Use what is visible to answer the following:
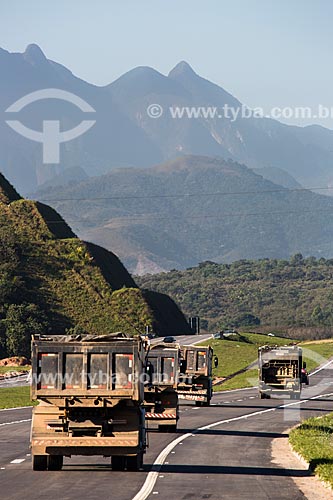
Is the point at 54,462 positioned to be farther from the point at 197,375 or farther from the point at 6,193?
the point at 6,193

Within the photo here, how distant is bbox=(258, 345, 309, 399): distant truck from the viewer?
73562mm

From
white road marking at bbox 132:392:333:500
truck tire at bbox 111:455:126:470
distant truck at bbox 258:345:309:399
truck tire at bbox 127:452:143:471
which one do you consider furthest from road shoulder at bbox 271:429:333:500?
distant truck at bbox 258:345:309:399

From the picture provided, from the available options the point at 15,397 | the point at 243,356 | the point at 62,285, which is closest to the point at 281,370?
the point at 15,397

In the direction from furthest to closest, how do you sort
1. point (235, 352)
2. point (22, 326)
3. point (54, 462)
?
point (22, 326), point (235, 352), point (54, 462)

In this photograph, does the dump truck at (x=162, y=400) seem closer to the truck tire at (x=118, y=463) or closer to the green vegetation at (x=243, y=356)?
the truck tire at (x=118, y=463)

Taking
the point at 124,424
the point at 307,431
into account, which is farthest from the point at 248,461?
the point at 307,431

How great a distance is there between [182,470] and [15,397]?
42965mm

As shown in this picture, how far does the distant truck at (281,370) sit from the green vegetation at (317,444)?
23659 mm

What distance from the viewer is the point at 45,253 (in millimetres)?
144000

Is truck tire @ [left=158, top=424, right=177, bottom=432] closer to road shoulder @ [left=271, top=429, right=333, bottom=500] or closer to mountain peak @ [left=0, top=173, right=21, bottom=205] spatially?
road shoulder @ [left=271, top=429, right=333, bottom=500]

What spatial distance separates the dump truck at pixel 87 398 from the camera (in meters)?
27.7

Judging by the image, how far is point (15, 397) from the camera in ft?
233

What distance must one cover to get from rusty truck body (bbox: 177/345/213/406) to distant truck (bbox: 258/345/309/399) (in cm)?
1171

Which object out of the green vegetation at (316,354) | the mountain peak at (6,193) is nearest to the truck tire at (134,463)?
the green vegetation at (316,354)
